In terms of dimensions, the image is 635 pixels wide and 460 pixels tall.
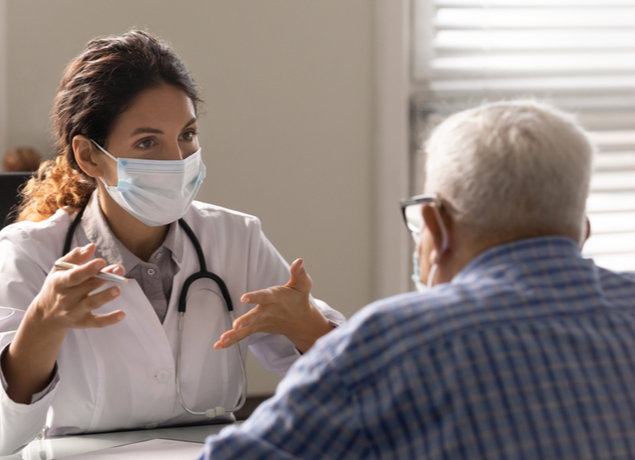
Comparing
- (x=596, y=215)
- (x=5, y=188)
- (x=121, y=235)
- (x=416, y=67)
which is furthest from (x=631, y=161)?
(x=5, y=188)

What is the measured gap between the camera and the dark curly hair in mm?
1428

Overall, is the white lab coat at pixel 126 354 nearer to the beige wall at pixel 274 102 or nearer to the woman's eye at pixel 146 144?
the woman's eye at pixel 146 144

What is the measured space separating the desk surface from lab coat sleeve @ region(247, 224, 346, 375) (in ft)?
0.88

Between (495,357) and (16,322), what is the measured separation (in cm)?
101

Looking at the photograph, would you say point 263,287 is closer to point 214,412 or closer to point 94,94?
point 214,412

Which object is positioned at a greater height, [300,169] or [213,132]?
[213,132]

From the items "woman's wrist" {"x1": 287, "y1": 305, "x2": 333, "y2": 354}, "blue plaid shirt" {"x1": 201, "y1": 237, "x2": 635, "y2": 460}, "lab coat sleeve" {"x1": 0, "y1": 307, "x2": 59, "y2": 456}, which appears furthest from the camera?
"woman's wrist" {"x1": 287, "y1": 305, "x2": 333, "y2": 354}

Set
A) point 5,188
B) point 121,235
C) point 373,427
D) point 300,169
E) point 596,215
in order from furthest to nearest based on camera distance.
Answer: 1. point 596,215
2. point 300,169
3. point 5,188
4. point 121,235
5. point 373,427

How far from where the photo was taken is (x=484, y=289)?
0.71 metres

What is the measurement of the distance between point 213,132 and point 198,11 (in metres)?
0.48

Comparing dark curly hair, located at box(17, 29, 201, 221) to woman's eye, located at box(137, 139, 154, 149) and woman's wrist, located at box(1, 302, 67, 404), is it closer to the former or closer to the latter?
woman's eye, located at box(137, 139, 154, 149)

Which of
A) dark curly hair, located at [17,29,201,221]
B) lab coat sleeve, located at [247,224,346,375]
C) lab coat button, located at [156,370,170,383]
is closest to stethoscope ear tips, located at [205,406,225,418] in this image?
lab coat button, located at [156,370,170,383]

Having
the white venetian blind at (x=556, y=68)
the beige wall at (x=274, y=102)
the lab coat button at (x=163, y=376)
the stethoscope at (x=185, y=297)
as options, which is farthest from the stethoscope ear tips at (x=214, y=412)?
the white venetian blind at (x=556, y=68)

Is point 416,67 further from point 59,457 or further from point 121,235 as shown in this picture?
point 59,457
